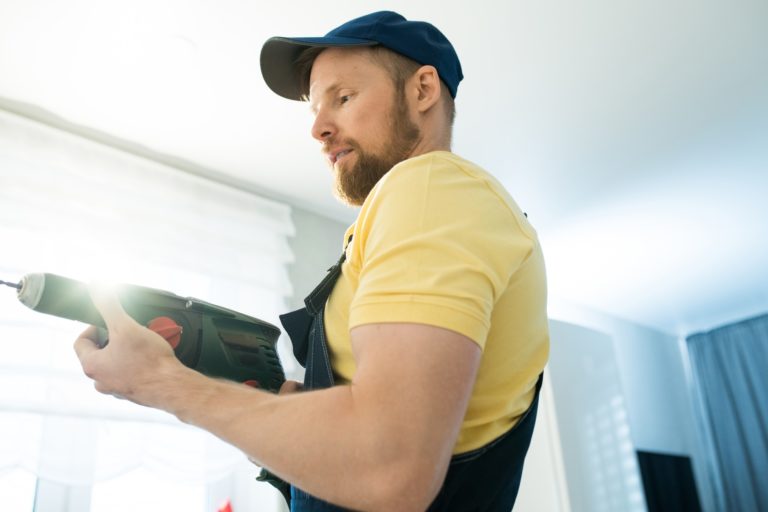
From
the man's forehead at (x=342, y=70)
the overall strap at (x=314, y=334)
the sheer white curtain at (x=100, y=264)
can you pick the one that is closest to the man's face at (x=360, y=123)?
the man's forehead at (x=342, y=70)

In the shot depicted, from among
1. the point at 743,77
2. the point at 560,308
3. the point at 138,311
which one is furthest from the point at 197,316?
the point at 560,308

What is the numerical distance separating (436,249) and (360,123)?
1.30 feet

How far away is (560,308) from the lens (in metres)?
4.46

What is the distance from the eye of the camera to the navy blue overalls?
685 mm

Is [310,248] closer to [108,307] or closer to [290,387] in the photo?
[290,387]

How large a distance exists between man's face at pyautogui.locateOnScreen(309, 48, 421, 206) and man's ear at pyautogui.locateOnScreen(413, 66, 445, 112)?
3 cm

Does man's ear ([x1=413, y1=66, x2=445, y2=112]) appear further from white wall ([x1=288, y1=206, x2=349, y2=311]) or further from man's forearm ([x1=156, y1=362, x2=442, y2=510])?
white wall ([x1=288, y1=206, x2=349, y2=311])

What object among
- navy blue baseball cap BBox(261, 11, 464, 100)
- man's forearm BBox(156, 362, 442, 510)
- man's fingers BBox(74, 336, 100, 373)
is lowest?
man's forearm BBox(156, 362, 442, 510)

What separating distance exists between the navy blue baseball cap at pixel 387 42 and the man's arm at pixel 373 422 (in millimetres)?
524

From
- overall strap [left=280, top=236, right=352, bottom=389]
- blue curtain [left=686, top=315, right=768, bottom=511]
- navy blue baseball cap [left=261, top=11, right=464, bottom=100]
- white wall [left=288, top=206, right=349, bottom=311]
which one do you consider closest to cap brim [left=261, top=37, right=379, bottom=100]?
navy blue baseball cap [left=261, top=11, right=464, bottom=100]

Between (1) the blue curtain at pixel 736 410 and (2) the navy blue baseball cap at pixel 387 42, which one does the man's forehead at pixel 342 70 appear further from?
(1) the blue curtain at pixel 736 410

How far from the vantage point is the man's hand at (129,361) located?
0.66 meters

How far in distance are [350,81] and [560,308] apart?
375cm

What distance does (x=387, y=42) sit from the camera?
0.96 m
